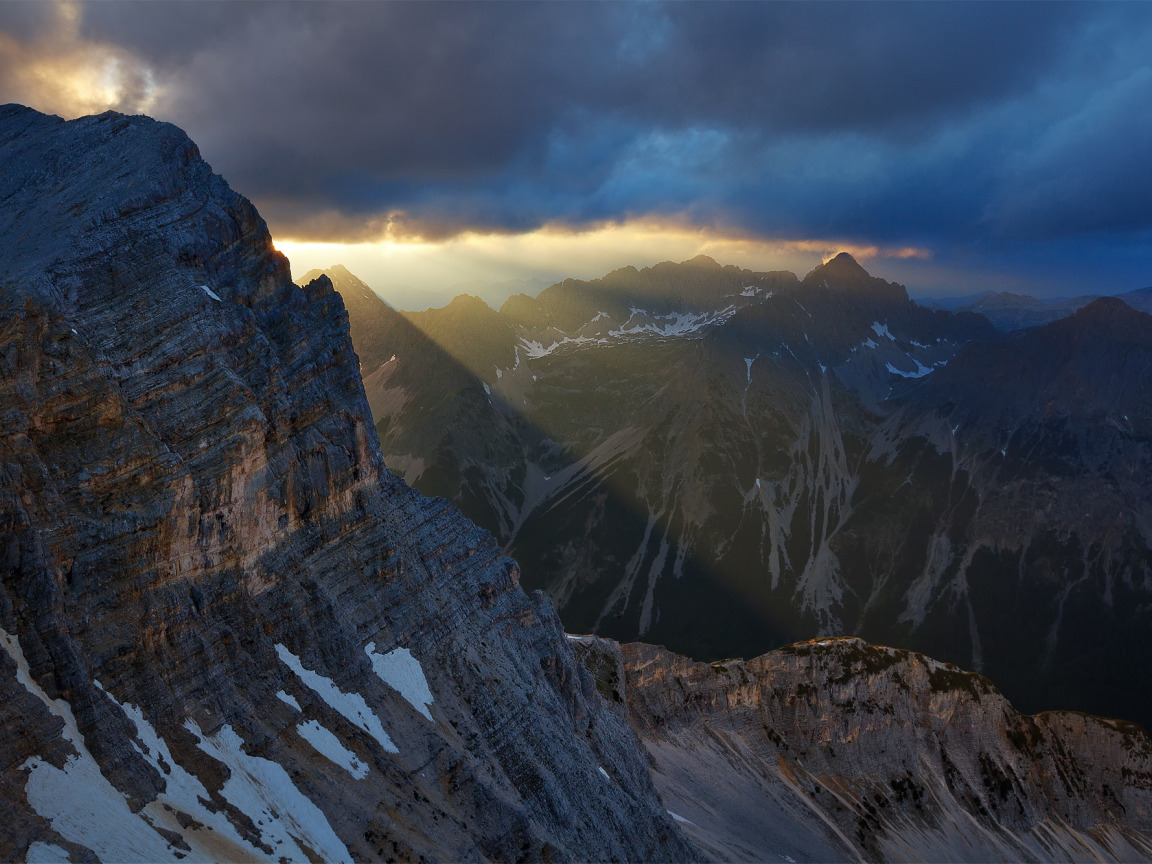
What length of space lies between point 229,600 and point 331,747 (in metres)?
14.9

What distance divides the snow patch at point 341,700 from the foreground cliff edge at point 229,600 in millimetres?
222

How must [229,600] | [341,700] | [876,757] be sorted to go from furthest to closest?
[876,757] → [341,700] → [229,600]

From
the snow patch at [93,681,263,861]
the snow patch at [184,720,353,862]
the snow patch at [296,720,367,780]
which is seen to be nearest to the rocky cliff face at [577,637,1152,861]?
the snow patch at [296,720,367,780]

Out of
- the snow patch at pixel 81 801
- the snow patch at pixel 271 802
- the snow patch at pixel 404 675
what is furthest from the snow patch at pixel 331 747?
the snow patch at pixel 81 801

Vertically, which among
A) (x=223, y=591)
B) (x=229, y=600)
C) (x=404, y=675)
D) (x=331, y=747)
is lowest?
(x=331, y=747)

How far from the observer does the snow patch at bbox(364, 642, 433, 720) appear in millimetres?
75312

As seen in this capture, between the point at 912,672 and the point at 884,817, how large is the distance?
29224 millimetres

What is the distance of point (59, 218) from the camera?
7106cm

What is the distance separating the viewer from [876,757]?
5536 inches

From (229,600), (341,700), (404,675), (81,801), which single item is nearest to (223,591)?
(229,600)

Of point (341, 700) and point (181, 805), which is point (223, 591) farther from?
point (181, 805)

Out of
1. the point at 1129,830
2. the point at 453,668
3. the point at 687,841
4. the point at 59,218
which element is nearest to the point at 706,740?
the point at 687,841

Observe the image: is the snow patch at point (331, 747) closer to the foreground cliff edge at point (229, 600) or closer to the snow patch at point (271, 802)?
the foreground cliff edge at point (229, 600)

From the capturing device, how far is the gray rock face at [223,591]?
167 ft
